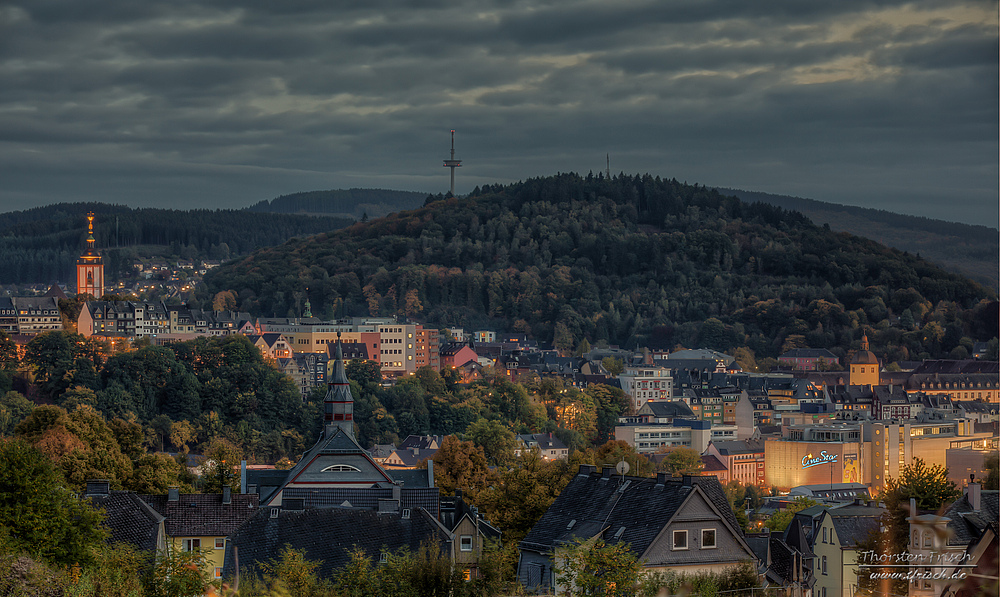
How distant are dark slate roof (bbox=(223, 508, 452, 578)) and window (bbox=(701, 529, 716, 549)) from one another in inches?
268

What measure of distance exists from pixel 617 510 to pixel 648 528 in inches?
49.5

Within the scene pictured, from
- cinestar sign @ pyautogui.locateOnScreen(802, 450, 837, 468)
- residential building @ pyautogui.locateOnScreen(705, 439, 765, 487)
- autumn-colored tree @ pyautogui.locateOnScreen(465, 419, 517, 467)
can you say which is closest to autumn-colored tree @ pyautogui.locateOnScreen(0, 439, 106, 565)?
autumn-colored tree @ pyautogui.locateOnScreen(465, 419, 517, 467)

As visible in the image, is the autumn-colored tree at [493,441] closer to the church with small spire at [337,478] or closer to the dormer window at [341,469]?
the church with small spire at [337,478]

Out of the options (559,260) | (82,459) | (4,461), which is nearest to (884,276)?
(559,260)

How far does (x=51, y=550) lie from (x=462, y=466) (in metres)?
30.5

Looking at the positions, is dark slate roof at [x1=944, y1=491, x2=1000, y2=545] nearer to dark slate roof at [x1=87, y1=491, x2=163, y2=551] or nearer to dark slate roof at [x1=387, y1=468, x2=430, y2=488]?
dark slate roof at [x1=87, y1=491, x2=163, y2=551]

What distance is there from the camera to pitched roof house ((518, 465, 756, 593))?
21906 mm

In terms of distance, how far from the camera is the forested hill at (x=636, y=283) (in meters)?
162

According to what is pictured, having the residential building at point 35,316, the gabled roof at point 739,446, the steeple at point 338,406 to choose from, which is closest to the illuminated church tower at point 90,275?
the residential building at point 35,316

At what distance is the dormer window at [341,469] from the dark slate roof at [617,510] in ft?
76.4

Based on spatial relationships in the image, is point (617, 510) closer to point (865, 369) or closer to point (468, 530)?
point (468, 530)

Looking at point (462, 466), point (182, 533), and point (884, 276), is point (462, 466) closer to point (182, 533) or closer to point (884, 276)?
point (182, 533)

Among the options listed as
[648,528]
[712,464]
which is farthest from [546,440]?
[648,528]

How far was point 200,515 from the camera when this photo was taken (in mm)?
29250
